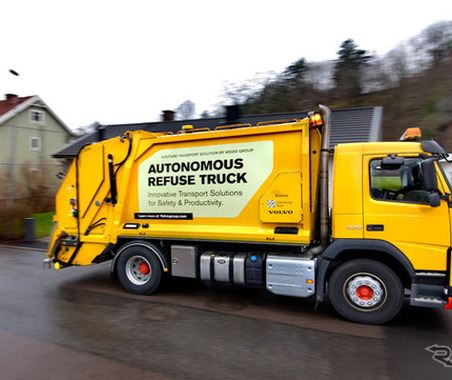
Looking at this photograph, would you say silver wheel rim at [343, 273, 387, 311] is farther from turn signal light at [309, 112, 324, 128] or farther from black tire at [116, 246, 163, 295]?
black tire at [116, 246, 163, 295]

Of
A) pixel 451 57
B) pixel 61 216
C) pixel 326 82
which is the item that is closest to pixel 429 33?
pixel 451 57

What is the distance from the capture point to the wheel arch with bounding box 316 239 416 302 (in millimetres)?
4805

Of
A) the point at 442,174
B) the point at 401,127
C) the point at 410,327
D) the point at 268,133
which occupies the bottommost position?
the point at 410,327

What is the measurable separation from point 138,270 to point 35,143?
2915 cm

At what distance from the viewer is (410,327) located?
4844 mm

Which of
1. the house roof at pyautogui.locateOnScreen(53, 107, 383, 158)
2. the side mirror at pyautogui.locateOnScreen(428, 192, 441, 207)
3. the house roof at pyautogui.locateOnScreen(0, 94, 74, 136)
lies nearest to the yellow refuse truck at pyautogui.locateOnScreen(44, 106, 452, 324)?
the side mirror at pyautogui.locateOnScreen(428, 192, 441, 207)

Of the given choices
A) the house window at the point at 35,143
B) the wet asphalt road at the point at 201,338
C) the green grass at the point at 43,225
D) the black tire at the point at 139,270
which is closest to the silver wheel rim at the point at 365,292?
the wet asphalt road at the point at 201,338

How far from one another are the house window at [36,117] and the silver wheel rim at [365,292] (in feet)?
105

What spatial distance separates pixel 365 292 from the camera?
4934mm

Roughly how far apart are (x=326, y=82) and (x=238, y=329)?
76.7ft

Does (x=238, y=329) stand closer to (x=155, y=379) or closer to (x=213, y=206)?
(x=155, y=379)

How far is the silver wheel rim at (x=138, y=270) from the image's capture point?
642 cm

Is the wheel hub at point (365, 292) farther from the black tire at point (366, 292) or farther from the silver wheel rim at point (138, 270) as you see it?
the silver wheel rim at point (138, 270)

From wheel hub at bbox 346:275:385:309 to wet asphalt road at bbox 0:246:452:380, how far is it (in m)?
0.31
